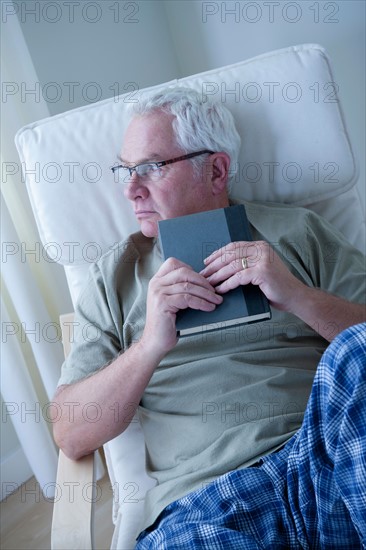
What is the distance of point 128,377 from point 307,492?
0.41m

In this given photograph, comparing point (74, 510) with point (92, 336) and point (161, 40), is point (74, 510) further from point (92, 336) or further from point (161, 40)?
point (161, 40)

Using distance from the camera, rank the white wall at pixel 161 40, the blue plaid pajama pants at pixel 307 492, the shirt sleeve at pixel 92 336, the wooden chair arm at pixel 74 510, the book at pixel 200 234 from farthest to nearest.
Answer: the white wall at pixel 161 40, the shirt sleeve at pixel 92 336, the book at pixel 200 234, the wooden chair arm at pixel 74 510, the blue plaid pajama pants at pixel 307 492

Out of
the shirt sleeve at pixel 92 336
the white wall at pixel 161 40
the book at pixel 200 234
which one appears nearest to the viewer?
the book at pixel 200 234

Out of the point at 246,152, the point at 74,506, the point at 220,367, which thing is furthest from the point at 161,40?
the point at 74,506

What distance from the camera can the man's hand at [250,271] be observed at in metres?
1.11

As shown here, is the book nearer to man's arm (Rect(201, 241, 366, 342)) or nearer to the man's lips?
man's arm (Rect(201, 241, 366, 342))

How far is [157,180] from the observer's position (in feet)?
4.44

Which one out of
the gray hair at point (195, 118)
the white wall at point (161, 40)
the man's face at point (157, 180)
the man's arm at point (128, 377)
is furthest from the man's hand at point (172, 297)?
the white wall at point (161, 40)

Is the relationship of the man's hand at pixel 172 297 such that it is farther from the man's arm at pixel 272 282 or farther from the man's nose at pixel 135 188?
the man's nose at pixel 135 188

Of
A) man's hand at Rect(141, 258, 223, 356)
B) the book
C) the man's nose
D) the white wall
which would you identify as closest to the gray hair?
the man's nose

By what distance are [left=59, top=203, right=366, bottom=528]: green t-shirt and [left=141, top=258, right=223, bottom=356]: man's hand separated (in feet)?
0.50

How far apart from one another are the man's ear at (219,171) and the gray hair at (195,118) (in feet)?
0.05

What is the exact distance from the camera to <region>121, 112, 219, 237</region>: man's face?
135 centimetres

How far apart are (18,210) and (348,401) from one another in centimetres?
138
